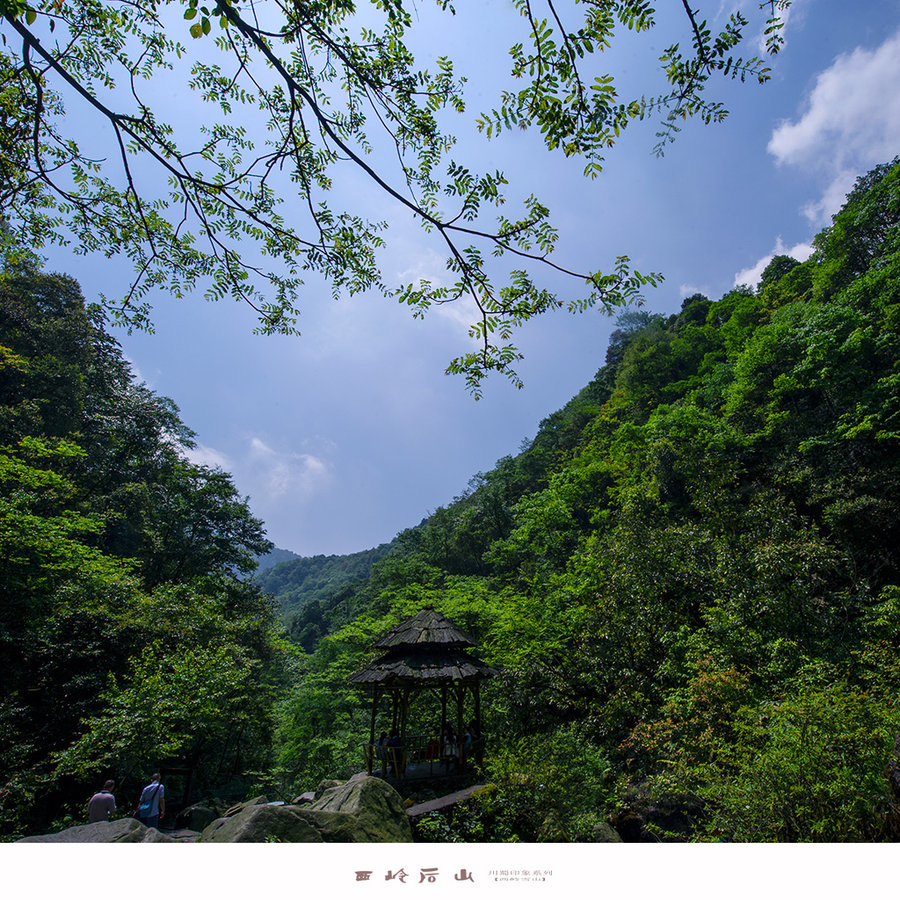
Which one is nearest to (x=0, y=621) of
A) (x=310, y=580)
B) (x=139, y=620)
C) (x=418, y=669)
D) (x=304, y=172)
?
(x=139, y=620)

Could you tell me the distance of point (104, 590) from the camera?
9227 millimetres

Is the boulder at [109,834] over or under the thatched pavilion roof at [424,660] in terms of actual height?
under

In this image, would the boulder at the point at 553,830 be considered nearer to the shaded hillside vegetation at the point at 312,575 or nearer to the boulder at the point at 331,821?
the boulder at the point at 331,821

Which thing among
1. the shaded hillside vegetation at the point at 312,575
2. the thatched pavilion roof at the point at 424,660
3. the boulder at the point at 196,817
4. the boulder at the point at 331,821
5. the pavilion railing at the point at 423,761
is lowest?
the boulder at the point at 196,817

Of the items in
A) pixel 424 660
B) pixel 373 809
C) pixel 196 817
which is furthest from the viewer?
pixel 196 817

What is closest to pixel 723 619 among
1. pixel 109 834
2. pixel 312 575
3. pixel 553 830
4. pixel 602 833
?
pixel 602 833

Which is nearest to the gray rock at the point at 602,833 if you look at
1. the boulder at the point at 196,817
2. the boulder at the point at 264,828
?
the boulder at the point at 264,828

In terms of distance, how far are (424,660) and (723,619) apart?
5496 mm

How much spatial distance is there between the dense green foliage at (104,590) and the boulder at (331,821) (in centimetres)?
423

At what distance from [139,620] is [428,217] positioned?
11.2m

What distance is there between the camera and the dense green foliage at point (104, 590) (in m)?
6.92

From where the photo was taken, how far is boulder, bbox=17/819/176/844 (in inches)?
139

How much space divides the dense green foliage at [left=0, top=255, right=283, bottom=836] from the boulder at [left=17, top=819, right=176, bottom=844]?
294cm

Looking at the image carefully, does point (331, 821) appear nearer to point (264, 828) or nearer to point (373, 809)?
point (373, 809)
